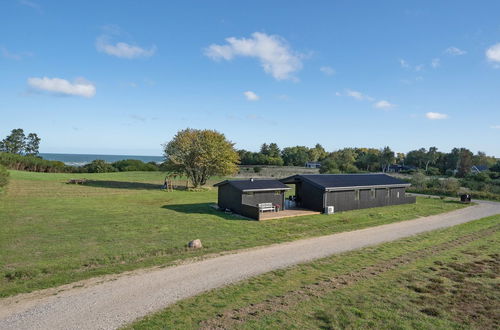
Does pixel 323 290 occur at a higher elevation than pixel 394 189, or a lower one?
lower

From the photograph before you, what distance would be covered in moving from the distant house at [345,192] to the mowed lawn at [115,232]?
1.32 meters

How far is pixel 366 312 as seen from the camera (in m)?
8.05

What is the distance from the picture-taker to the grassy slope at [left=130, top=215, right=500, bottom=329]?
755cm

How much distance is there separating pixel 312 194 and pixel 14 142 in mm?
102739

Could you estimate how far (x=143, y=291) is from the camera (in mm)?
9234

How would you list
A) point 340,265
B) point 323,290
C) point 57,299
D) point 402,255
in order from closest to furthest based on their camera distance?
point 57,299
point 323,290
point 340,265
point 402,255

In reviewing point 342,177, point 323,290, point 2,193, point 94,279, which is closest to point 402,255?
point 323,290

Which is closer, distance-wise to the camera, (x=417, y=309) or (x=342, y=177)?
(x=417, y=309)

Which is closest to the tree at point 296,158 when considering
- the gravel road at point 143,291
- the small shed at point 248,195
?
the small shed at point 248,195

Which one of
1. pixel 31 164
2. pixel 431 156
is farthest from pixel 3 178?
pixel 431 156

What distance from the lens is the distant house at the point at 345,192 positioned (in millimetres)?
25078

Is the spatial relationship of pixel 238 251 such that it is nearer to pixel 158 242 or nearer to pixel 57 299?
pixel 158 242

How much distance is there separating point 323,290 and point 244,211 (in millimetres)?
13341

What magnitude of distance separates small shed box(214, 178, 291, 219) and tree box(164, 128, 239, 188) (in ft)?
48.0
